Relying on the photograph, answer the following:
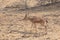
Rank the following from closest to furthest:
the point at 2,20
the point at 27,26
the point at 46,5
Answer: the point at 27,26, the point at 2,20, the point at 46,5

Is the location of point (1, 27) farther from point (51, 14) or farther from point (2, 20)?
point (51, 14)

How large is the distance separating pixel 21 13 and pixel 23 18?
75 cm

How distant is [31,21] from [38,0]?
315 centimetres

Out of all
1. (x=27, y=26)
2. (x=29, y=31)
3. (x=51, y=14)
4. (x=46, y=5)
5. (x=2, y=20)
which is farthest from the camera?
(x=46, y=5)

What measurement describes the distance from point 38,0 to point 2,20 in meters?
2.73

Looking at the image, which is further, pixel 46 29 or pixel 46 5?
pixel 46 5

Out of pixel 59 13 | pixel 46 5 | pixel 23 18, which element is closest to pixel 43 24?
pixel 23 18

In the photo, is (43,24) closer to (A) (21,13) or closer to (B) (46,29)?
(B) (46,29)

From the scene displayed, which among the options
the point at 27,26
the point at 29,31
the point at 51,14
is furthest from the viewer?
the point at 51,14

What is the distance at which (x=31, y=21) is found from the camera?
7211 millimetres

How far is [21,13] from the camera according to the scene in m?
8.79

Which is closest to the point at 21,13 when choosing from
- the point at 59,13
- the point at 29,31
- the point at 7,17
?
the point at 7,17

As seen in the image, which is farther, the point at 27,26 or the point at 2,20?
the point at 2,20

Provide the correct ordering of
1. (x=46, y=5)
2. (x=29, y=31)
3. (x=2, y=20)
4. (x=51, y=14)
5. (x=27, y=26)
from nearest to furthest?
(x=29, y=31) → (x=27, y=26) → (x=2, y=20) → (x=51, y=14) → (x=46, y=5)
